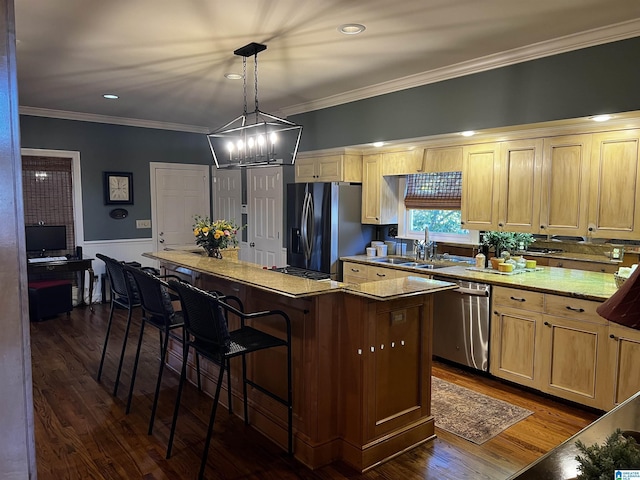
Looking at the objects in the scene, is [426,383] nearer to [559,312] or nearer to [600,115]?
[559,312]

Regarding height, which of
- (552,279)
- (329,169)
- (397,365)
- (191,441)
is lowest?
(191,441)

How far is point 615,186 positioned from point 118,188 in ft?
20.2

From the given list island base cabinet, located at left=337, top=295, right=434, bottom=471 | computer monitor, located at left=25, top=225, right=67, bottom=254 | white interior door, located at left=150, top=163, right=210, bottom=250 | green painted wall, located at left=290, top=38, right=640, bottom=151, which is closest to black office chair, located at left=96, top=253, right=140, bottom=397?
island base cabinet, located at left=337, top=295, right=434, bottom=471

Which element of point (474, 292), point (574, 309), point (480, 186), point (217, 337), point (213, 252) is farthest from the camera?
point (213, 252)

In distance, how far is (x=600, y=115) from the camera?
3.15 meters

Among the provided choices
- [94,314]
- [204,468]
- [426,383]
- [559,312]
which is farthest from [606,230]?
[94,314]

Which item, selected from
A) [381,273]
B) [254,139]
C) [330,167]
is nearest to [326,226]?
[330,167]

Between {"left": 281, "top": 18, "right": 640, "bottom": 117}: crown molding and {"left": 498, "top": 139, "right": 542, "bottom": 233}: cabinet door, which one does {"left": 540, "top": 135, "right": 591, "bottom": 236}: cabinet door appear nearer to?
{"left": 498, "top": 139, "right": 542, "bottom": 233}: cabinet door

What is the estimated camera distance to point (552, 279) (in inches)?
146

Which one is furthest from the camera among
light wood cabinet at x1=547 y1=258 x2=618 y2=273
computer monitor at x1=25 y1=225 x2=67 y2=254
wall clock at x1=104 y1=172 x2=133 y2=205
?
wall clock at x1=104 y1=172 x2=133 y2=205

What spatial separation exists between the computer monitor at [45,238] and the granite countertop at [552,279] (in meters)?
4.68

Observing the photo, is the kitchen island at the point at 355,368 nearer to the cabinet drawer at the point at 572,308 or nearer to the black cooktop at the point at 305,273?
the cabinet drawer at the point at 572,308

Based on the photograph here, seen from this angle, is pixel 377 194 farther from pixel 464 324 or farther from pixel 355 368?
pixel 355 368

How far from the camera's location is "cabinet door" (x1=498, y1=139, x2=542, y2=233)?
3783 mm
